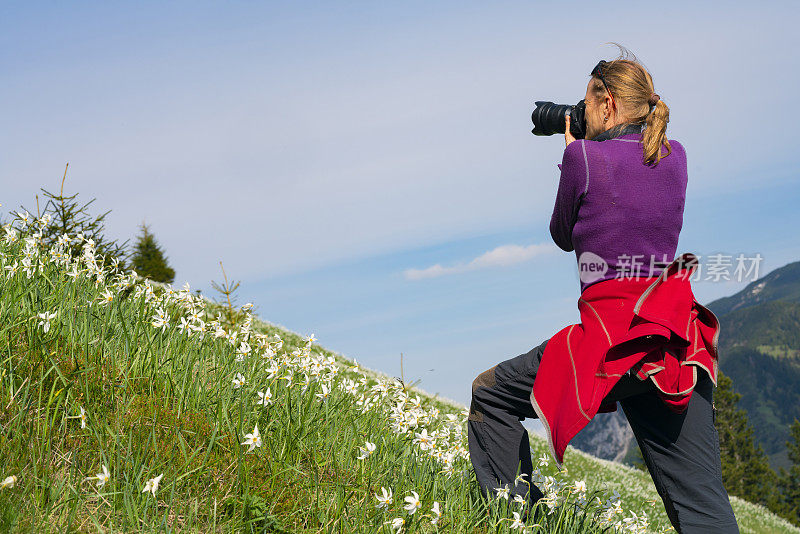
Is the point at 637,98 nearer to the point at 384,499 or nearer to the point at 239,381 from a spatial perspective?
the point at 384,499

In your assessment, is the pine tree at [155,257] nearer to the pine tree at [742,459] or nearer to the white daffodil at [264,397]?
the white daffodil at [264,397]

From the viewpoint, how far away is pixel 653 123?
4.04 meters

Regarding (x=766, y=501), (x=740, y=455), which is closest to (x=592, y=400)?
(x=740, y=455)

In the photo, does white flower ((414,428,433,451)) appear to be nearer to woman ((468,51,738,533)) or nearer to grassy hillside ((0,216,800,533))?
grassy hillside ((0,216,800,533))

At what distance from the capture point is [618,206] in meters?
3.87

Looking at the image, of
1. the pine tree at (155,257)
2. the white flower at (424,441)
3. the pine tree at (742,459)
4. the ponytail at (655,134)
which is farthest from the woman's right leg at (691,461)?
the pine tree at (742,459)

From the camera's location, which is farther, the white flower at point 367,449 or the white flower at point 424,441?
the white flower at point 424,441

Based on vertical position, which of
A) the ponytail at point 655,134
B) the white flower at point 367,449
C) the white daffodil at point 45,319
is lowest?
the white flower at point 367,449

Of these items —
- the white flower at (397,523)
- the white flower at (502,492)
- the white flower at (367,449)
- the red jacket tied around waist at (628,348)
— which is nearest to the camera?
the white flower at (397,523)

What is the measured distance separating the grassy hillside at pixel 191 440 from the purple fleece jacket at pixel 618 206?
177cm

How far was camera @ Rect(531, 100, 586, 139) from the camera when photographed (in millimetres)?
4449

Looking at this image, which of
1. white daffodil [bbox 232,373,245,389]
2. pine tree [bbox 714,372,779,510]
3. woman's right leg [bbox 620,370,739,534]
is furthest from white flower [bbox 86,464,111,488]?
pine tree [bbox 714,372,779,510]

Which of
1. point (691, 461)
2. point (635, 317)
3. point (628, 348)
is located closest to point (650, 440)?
point (691, 461)

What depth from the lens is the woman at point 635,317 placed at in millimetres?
3795
